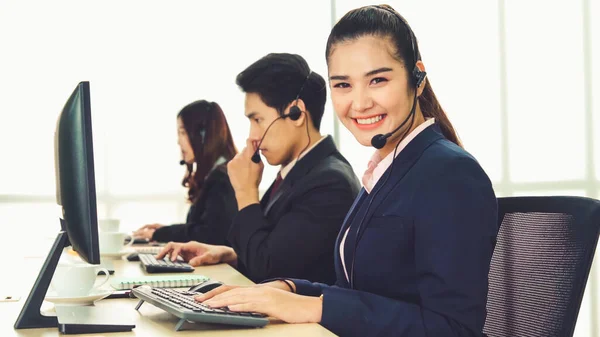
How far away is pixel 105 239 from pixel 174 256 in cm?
32

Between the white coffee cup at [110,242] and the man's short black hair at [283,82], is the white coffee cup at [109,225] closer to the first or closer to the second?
the white coffee cup at [110,242]

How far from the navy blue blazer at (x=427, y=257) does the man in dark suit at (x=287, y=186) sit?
2.16ft

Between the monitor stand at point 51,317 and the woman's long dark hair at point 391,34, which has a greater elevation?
the woman's long dark hair at point 391,34

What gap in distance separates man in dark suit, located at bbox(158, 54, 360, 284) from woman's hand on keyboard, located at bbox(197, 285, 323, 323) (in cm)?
77

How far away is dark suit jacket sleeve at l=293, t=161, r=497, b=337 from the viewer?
3.90 ft

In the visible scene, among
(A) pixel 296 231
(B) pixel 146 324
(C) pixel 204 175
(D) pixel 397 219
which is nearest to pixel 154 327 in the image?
(B) pixel 146 324

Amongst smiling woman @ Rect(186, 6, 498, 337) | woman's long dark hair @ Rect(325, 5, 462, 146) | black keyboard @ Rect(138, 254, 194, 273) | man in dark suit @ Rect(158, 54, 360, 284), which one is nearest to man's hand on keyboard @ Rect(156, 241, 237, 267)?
man in dark suit @ Rect(158, 54, 360, 284)

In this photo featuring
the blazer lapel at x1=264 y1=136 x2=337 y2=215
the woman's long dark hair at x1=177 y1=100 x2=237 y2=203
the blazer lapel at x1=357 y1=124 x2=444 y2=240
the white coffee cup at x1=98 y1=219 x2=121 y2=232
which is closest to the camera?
the blazer lapel at x1=357 y1=124 x2=444 y2=240

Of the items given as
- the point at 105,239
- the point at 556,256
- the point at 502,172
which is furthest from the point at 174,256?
the point at 502,172

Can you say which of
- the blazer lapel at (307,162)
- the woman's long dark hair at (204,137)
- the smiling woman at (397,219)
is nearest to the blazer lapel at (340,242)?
the smiling woman at (397,219)

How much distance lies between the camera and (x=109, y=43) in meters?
5.07

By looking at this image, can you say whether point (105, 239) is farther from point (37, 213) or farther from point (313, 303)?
point (37, 213)

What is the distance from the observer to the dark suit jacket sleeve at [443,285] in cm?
119

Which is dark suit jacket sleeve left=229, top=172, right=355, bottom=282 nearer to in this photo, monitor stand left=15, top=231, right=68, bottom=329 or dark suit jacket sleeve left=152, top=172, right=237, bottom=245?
monitor stand left=15, top=231, right=68, bottom=329
